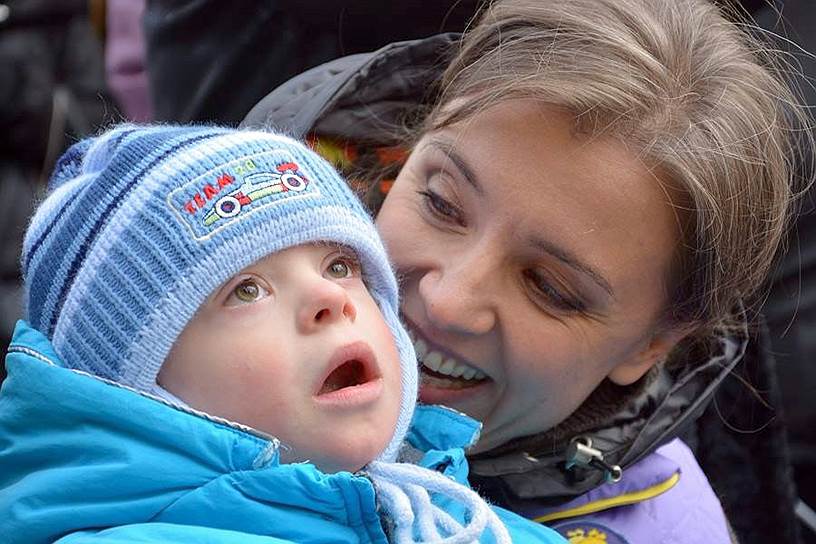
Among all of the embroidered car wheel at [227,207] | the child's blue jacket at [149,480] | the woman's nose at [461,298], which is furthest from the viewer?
the woman's nose at [461,298]

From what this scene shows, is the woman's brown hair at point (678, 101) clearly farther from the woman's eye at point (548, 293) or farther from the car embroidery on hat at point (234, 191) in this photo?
the car embroidery on hat at point (234, 191)

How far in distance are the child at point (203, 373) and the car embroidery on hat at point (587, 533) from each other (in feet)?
1.55

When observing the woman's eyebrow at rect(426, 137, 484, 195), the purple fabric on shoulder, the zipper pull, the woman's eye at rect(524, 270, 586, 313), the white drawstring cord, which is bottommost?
the purple fabric on shoulder

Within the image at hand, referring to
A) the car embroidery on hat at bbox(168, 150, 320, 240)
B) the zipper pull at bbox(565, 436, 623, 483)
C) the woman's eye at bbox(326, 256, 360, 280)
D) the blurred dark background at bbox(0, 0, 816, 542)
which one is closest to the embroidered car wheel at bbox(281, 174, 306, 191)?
the car embroidery on hat at bbox(168, 150, 320, 240)

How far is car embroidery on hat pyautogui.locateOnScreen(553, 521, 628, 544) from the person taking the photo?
1.98 meters

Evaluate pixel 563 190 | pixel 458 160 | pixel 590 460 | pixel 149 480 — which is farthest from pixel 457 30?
Result: pixel 149 480

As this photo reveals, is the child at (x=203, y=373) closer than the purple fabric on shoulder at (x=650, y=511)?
Yes

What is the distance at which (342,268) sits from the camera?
5.22 feet

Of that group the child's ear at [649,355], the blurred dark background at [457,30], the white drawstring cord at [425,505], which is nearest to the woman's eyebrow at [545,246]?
the child's ear at [649,355]

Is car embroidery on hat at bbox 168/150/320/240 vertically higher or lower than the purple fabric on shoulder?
higher

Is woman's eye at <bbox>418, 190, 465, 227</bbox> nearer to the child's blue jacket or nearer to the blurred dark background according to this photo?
the child's blue jacket

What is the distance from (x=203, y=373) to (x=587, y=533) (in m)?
0.83

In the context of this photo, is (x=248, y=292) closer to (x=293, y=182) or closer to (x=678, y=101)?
(x=293, y=182)

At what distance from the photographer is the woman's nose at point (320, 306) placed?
145cm
